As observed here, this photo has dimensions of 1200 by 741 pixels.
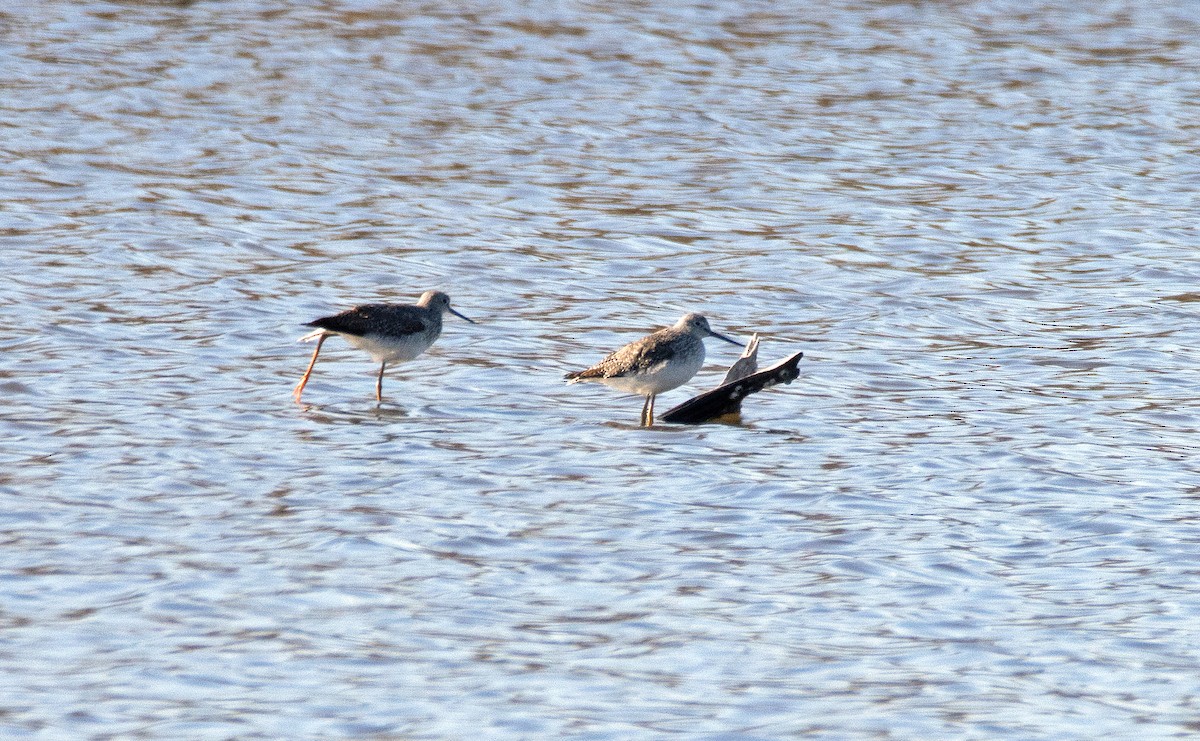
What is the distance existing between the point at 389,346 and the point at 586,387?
162 centimetres

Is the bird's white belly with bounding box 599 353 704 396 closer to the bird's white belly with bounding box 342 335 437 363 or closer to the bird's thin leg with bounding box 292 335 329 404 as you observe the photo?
the bird's white belly with bounding box 342 335 437 363

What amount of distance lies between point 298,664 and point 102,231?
9.57 m

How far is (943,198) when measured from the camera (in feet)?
60.0

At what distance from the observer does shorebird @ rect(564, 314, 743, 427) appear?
11922mm

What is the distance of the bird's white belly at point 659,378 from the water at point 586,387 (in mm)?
298

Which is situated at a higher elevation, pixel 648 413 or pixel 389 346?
pixel 389 346

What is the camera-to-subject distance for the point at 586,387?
13.1 meters

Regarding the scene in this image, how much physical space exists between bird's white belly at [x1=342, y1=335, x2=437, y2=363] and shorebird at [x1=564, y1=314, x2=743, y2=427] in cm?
108

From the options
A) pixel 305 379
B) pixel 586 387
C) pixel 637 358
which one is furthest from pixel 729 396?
pixel 305 379

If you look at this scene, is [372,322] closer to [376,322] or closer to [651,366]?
[376,322]

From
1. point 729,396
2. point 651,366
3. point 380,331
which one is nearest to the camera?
point 651,366

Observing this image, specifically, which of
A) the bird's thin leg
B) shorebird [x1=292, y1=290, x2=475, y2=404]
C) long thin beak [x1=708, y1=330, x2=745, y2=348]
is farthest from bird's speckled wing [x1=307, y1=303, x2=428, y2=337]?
long thin beak [x1=708, y1=330, x2=745, y2=348]

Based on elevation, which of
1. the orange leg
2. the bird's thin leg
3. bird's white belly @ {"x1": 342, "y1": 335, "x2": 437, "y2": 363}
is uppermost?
bird's white belly @ {"x1": 342, "y1": 335, "x2": 437, "y2": 363}

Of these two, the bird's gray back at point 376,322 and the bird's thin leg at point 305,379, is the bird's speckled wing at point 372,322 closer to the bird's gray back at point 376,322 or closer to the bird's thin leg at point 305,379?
the bird's gray back at point 376,322
